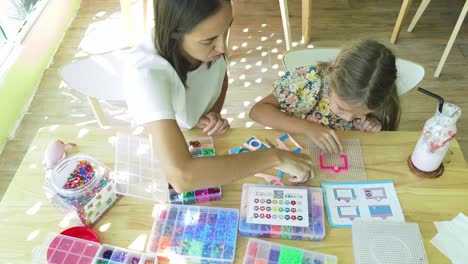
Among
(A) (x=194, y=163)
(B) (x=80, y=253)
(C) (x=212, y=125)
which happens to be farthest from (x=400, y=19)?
(B) (x=80, y=253)

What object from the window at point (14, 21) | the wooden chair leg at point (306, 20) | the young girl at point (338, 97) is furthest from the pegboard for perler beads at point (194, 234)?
the wooden chair leg at point (306, 20)

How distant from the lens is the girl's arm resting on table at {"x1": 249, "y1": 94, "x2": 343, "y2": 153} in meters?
1.06

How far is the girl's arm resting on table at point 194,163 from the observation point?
866 millimetres

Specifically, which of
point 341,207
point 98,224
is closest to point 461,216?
point 341,207

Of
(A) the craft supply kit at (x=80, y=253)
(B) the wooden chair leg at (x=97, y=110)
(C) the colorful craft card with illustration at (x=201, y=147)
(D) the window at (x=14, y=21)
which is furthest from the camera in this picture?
(D) the window at (x=14, y=21)

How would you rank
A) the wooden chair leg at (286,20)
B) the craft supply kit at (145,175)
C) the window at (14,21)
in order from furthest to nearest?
the wooden chair leg at (286,20) < the window at (14,21) < the craft supply kit at (145,175)

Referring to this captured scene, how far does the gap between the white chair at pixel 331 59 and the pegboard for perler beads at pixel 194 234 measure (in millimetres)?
640

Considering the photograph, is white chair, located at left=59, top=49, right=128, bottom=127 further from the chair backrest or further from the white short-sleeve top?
the white short-sleeve top

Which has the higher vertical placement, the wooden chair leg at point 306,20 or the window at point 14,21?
the window at point 14,21

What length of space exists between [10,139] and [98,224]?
4.66ft

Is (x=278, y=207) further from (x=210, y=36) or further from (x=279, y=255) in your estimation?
(x=210, y=36)

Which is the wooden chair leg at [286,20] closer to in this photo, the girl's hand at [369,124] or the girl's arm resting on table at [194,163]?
the girl's hand at [369,124]

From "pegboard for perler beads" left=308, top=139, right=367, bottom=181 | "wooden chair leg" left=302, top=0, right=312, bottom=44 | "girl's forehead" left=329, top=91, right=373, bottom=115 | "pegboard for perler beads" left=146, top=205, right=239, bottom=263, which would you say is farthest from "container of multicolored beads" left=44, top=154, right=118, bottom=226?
A: "wooden chair leg" left=302, top=0, right=312, bottom=44

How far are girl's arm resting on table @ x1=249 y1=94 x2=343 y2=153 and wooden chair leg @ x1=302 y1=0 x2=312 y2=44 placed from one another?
50.8 inches
